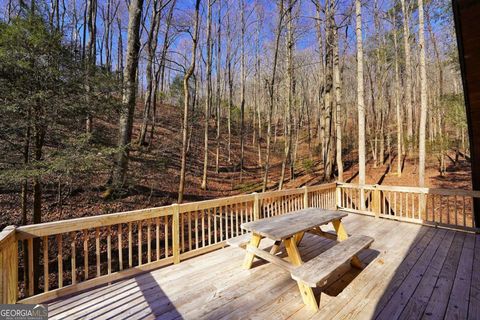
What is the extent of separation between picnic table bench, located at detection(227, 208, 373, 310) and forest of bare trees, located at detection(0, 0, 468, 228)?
2.90 m

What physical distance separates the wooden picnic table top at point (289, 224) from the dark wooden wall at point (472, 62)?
125 inches

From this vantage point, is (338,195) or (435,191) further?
(338,195)

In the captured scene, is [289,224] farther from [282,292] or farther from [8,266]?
[8,266]

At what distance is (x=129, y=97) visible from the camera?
5289mm

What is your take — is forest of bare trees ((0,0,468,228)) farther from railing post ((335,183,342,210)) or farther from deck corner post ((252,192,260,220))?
deck corner post ((252,192,260,220))

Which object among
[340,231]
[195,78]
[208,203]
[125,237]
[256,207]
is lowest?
[125,237]

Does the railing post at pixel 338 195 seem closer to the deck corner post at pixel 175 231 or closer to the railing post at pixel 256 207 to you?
the railing post at pixel 256 207

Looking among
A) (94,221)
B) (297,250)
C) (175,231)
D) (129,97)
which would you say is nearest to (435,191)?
(297,250)

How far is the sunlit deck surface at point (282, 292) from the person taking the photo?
220 cm

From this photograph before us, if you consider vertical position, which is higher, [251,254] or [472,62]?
[472,62]

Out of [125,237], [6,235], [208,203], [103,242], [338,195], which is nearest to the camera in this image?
[6,235]

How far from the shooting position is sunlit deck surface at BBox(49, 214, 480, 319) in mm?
2195

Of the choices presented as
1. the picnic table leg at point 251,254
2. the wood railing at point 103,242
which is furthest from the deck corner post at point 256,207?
the picnic table leg at point 251,254

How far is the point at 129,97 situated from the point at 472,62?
6519 mm
